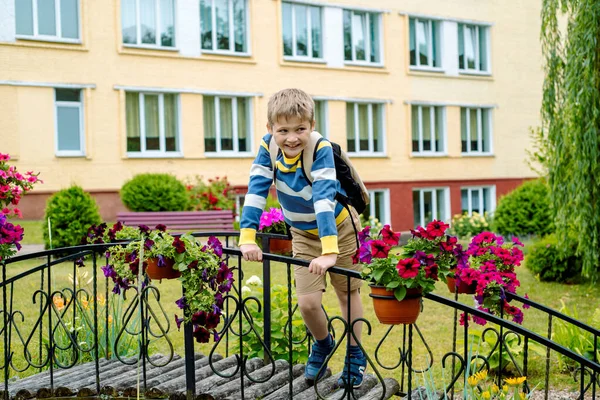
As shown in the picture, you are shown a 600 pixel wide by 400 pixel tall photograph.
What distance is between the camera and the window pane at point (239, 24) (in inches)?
815

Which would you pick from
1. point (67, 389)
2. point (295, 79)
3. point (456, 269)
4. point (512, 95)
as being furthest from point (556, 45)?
point (512, 95)

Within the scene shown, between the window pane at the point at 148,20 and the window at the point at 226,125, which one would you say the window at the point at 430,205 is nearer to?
the window at the point at 226,125

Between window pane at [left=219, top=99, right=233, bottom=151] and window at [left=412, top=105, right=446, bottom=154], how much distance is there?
6.54 m

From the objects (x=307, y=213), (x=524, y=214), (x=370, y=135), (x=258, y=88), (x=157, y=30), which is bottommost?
(x=524, y=214)

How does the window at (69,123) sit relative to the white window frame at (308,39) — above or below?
below

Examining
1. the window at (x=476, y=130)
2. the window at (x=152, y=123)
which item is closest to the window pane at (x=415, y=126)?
the window at (x=476, y=130)

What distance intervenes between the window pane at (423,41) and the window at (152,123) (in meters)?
8.74

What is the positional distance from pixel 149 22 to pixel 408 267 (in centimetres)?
1706

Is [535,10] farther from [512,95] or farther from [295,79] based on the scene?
[295,79]

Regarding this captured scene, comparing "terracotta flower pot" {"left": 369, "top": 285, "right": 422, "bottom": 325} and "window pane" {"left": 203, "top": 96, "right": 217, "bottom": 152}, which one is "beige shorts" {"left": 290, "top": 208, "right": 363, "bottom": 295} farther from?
"window pane" {"left": 203, "top": 96, "right": 217, "bottom": 152}

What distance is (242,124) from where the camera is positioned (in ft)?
68.9

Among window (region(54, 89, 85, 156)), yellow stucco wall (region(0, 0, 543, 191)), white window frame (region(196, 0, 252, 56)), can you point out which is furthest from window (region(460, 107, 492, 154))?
window (region(54, 89, 85, 156))

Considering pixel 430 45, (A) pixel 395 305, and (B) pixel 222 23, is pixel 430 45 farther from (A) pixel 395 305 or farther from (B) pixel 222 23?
(A) pixel 395 305

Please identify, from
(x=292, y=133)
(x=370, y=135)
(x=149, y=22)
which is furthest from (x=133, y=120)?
(x=292, y=133)
